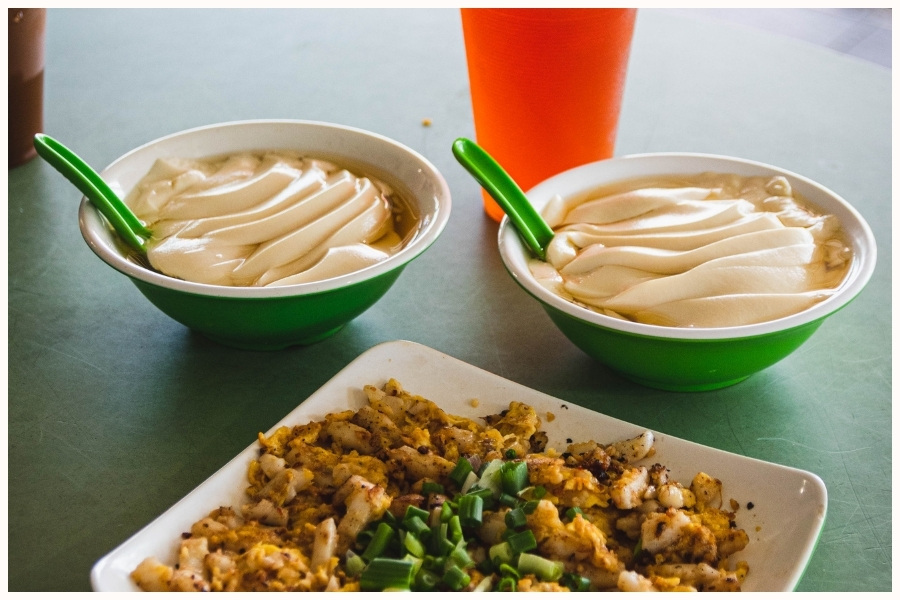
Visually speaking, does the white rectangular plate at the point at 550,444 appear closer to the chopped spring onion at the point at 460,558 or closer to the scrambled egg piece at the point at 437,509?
the scrambled egg piece at the point at 437,509

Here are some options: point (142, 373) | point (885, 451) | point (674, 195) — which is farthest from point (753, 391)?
point (142, 373)

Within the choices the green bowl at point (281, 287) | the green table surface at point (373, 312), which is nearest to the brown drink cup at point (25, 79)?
the green table surface at point (373, 312)

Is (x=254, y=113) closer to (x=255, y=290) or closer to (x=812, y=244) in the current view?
(x=255, y=290)

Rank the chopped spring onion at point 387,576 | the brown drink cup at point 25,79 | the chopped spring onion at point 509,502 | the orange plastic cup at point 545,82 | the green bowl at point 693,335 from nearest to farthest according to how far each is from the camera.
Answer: the chopped spring onion at point 387,576 < the chopped spring onion at point 509,502 < the green bowl at point 693,335 < the orange plastic cup at point 545,82 < the brown drink cup at point 25,79

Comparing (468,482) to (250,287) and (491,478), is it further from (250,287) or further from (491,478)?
(250,287)

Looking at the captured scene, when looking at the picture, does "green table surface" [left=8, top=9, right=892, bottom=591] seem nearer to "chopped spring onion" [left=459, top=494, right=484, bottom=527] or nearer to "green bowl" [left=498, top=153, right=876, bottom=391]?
"green bowl" [left=498, top=153, right=876, bottom=391]

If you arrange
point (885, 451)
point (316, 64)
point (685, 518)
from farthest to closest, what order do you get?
point (316, 64)
point (885, 451)
point (685, 518)

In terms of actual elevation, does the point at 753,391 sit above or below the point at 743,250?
below
